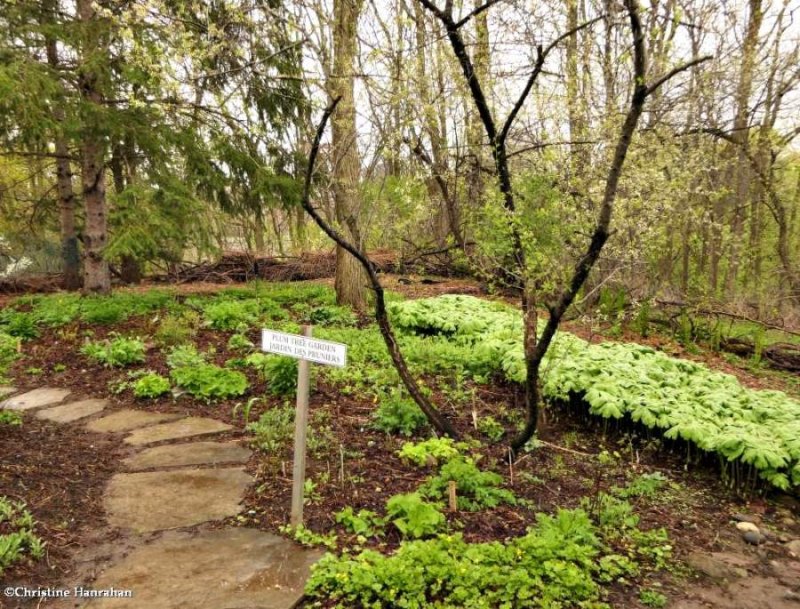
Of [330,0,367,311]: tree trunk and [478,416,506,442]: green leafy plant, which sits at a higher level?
[330,0,367,311]: tree trunk

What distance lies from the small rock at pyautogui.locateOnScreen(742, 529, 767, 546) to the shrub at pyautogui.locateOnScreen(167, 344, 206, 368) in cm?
481

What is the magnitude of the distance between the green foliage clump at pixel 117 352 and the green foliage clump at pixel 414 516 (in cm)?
380

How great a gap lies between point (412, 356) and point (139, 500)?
316 centimetres

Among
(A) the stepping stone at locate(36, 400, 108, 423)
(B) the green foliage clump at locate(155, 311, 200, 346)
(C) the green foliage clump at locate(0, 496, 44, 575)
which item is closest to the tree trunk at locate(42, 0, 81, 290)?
(B) the green foliage clump at locate(155, 311, 200, 346)

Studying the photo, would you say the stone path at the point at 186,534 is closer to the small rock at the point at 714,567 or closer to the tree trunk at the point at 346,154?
the tree trunk at the point at 346,154

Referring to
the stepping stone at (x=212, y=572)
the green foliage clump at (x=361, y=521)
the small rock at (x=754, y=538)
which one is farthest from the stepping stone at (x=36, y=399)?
the small rock at (x=754, y=538)

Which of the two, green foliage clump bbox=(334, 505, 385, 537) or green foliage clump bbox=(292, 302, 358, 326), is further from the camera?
green foliage clump bbox=(292, 302, 358, 326)

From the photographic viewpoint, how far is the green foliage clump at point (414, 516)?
2.82 meters

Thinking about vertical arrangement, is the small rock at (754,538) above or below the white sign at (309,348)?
below

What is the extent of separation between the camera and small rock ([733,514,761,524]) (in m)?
3.42

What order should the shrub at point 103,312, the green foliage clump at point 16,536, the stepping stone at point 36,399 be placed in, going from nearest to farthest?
the green foliage clump at point 16,536 < the stepping stone at point 36,399 < the shrub at point 103,312

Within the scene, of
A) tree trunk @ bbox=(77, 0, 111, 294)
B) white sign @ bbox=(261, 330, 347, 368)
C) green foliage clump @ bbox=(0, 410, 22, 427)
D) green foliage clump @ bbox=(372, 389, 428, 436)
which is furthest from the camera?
tree trunk @ bbox=(77, 0, 111, 294)

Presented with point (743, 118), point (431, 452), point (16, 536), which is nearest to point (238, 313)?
point (431, 452)

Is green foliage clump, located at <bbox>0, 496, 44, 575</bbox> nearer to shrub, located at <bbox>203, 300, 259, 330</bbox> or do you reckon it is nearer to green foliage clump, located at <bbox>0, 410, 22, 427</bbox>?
green foliage clump, located at <bbox>0, 410, 22, 427</bbox>
